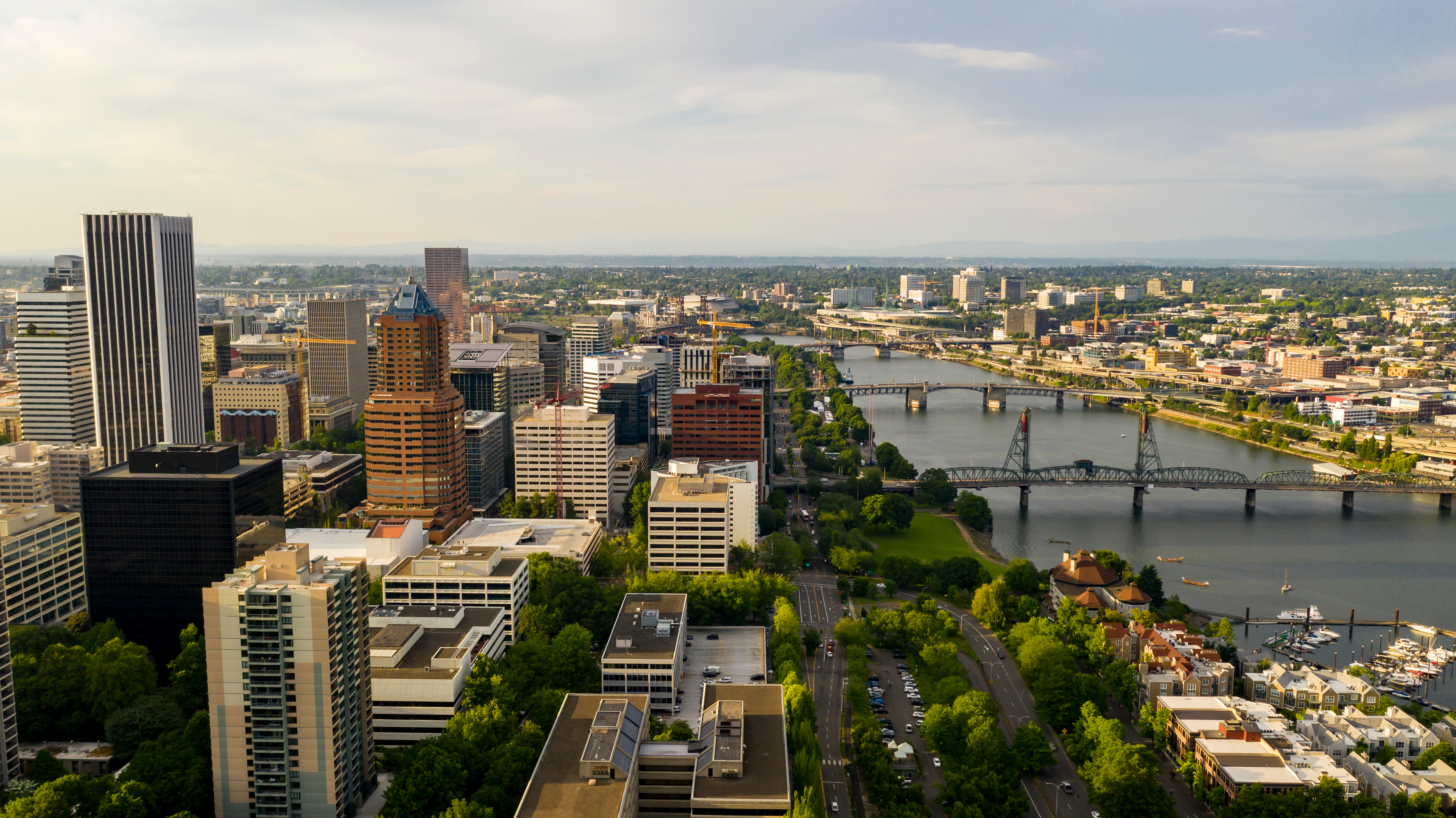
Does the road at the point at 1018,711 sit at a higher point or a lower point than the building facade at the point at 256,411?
lower

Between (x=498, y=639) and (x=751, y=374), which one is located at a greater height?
(x=751, y=374)

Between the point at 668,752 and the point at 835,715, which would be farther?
the point at 835,715

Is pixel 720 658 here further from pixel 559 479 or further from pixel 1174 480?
pixel 1174 480

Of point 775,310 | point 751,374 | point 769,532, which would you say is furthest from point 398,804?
point 775,310

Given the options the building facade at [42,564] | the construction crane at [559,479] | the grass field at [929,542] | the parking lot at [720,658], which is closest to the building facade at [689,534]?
the parking lot at [720,658]

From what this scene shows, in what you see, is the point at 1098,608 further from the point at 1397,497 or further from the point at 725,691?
the point at 1397,497

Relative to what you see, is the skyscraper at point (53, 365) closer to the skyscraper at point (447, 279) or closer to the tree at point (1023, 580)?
the tree at point (1023, 580)

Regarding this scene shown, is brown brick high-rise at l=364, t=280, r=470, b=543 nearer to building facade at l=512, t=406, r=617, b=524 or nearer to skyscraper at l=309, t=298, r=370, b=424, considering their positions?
building facade at l=512, t=406, r=617, b=524
